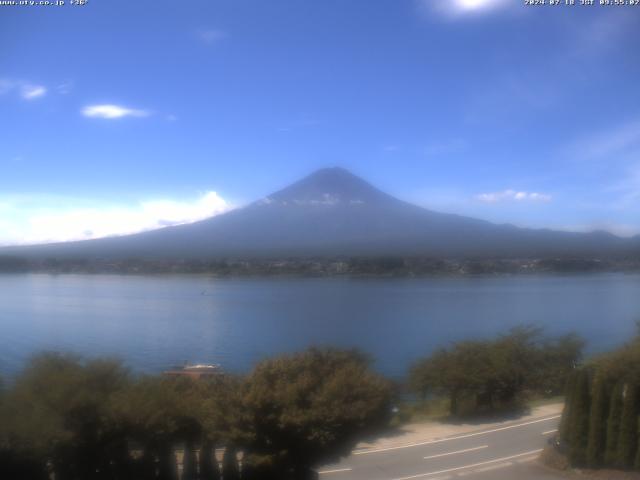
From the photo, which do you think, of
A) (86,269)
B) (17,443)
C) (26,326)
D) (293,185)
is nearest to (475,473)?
(17,443)

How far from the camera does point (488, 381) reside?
33.8ft

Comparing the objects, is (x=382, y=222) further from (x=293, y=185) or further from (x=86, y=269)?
(x=86, y=269)

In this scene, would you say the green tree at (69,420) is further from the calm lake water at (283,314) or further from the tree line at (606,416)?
the tree line at (606,416)

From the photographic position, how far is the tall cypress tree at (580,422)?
21.4 ft

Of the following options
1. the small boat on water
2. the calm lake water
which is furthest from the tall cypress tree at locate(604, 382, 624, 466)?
the calm lake water

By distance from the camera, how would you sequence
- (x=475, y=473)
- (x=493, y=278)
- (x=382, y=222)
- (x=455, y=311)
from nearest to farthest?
(x=475, y=473), (x=455, y=311), (x=493, y=278), (x=382, y=222)

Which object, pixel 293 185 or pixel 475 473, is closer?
pixel 475 473

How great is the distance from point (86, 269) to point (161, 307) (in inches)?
175

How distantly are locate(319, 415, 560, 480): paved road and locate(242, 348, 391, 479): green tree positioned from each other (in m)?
0.80

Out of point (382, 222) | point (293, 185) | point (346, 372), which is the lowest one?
point (346, 372)

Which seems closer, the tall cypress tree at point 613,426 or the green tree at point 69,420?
the green tree at point 69,420

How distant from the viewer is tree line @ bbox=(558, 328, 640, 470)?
20.5 ft

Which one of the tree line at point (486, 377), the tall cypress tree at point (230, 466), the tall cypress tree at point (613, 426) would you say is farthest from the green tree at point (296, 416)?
the tree line at point (486, 377)

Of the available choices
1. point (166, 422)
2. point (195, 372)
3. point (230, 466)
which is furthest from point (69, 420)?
point (195, 372)
